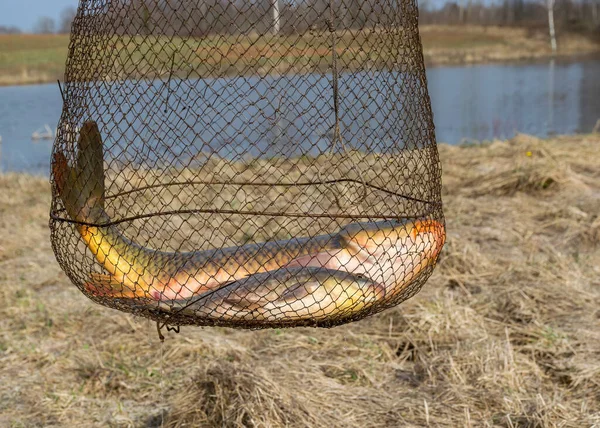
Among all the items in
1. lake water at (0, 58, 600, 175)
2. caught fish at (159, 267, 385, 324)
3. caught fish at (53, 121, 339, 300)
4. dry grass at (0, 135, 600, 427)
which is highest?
caught fish at (53, 121, 339, 300)

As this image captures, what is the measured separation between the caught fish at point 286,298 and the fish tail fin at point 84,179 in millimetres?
511

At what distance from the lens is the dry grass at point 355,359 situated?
13.5 feet

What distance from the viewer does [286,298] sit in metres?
2.58

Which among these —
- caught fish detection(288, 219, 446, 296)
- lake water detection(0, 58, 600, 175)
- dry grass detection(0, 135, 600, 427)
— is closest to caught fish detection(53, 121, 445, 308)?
caught fish detection(288, 219, 446, 296)

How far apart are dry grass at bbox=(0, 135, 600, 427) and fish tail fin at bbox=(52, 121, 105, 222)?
57.8 inches

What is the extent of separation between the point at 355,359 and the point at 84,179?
2.50m

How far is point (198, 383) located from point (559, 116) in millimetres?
15830

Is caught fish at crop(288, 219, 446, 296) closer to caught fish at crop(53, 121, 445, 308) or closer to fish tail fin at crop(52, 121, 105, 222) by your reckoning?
caught fish at crop(53, 121, 445, 308)

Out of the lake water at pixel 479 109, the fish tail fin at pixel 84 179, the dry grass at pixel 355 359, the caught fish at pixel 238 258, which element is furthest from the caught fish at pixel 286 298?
the lake water at pixel 479 109

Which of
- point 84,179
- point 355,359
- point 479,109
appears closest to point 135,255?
point 84,179

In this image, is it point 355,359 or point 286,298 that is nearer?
point 286,298

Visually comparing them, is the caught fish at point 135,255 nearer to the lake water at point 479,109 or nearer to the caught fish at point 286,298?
the caught fish at point 286,298

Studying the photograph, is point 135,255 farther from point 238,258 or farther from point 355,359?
point 355,359

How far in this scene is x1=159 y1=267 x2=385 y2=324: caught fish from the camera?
2.60 metres
